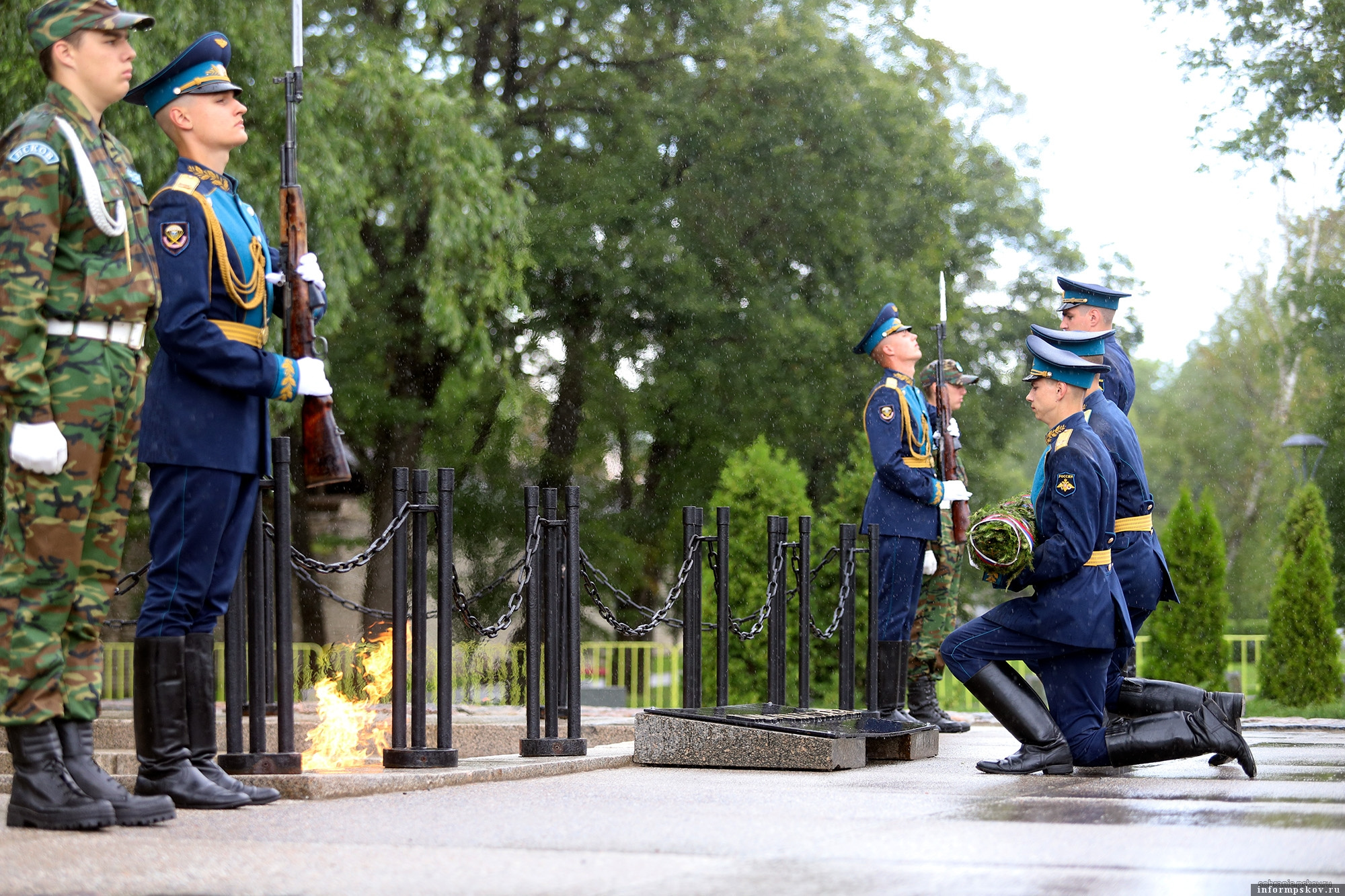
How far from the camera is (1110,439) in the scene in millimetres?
7559

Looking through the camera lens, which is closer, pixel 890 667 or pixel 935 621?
pixel 890 667

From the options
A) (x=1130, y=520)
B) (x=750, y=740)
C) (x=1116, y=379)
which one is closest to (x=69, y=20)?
(x=750, y=740)

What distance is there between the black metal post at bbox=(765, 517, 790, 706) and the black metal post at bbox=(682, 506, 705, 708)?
51 centimetres

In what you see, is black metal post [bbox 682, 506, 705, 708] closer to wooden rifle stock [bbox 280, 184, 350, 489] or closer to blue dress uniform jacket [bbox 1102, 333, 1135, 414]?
blue dress uniform jacket [bbox 1102, 333, 1135, 414]

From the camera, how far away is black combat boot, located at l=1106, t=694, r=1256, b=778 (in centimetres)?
670

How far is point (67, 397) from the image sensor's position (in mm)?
4723

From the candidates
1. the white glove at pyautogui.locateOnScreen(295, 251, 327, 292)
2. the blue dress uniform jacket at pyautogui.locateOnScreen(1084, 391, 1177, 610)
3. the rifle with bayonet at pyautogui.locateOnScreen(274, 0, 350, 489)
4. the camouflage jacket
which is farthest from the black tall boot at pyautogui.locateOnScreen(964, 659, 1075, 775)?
the camouflage jacket

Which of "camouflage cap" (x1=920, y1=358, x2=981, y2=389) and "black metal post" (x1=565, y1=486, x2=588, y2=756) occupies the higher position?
"camouflage cap" (x1=920, y1=358, x2=981, y2=389)

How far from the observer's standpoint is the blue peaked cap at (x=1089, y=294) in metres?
8.23

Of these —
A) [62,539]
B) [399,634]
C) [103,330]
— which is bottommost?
[399,634]

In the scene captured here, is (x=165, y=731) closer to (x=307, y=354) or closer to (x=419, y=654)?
(x=307, y=354)

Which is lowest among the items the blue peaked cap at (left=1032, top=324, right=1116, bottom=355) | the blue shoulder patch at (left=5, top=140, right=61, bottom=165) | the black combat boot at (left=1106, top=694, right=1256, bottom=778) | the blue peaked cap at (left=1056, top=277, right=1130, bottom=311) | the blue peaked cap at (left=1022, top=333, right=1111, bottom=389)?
the black combat boot at (left=1106, top=694, right=1256, bottom=778)

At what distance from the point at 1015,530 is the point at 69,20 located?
4072 mm

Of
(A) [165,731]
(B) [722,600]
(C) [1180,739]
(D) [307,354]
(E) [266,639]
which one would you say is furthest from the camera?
(B) [722,600]
